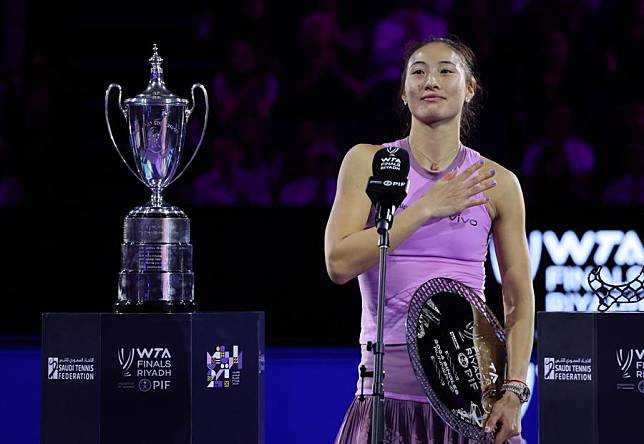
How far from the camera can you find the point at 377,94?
690cm

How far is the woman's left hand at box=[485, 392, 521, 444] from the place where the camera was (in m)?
2.52

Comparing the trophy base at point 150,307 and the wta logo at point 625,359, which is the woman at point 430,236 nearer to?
the wta logo at point 625,359

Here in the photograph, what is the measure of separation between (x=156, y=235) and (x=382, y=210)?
3.01ft

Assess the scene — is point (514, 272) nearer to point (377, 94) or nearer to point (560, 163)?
point (560, 163)

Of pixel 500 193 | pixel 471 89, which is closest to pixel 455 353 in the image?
pixel 500 193

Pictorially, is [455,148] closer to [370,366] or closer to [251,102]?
[370,366]

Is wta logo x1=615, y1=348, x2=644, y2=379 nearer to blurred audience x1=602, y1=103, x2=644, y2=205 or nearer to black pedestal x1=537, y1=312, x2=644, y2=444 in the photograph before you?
black pedestal x1=537, y1=312, x2=644, y2=444

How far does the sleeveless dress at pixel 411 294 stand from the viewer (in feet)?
8.27

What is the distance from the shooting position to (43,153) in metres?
6.73

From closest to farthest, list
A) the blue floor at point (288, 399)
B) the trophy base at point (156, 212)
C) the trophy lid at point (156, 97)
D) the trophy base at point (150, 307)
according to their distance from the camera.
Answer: the trophy base at point (150, 307) < the trophy base at point (156, 212) < the trophy lid at point (156, 97) < the blue floor at point (288, 399)

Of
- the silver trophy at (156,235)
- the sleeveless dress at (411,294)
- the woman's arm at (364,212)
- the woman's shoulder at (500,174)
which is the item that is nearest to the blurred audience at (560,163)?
the silver trophy at (156,235)

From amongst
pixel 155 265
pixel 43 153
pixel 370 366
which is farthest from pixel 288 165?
pixel 370 366

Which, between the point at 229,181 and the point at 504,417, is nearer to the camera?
the point at 504,417

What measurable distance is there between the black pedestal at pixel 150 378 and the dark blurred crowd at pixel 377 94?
3652 mm
